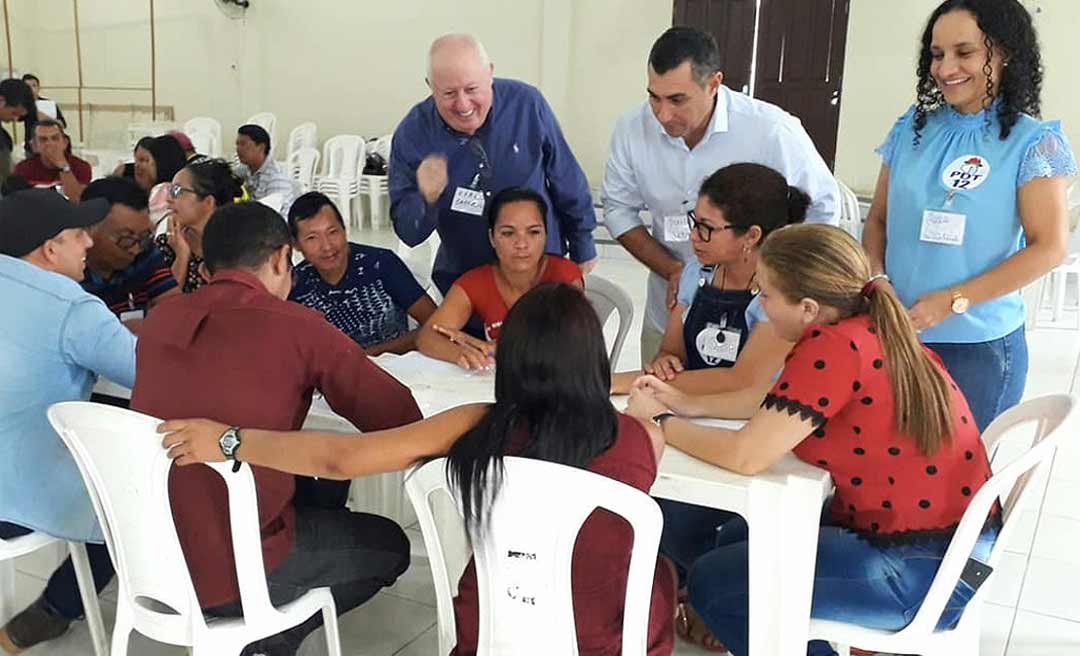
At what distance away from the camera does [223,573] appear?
1.68 metres

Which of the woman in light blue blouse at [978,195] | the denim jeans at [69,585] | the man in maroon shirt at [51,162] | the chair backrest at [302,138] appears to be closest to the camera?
the woman in light blue blouse at [978,195]

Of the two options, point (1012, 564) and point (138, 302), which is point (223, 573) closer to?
point (138, 302)

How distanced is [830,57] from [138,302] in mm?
6362

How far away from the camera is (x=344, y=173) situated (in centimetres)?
884

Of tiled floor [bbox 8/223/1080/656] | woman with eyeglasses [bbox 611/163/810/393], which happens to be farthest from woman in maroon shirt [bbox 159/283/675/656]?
tiled floor [bbox 8/223/1080/656]

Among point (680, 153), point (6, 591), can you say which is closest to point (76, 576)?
point (6, 591)

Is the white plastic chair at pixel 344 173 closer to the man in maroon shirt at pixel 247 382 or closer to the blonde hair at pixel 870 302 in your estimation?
the man in maroon shirt at pixel 247 382

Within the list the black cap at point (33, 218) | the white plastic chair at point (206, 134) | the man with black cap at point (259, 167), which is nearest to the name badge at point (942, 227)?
the black cap at point (33, 218)

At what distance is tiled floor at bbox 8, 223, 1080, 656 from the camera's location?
228 cm

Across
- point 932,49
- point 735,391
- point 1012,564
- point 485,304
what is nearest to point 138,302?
point 485,304

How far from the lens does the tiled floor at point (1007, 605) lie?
2.28 m

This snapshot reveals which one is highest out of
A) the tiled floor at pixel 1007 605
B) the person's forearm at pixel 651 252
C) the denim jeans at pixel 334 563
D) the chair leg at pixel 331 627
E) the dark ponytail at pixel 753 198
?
the dark ponytail at pixel 753 198

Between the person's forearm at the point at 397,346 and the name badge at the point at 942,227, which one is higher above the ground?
the name badge at the point at 942,227

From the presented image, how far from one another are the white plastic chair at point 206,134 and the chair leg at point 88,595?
8280 mm
